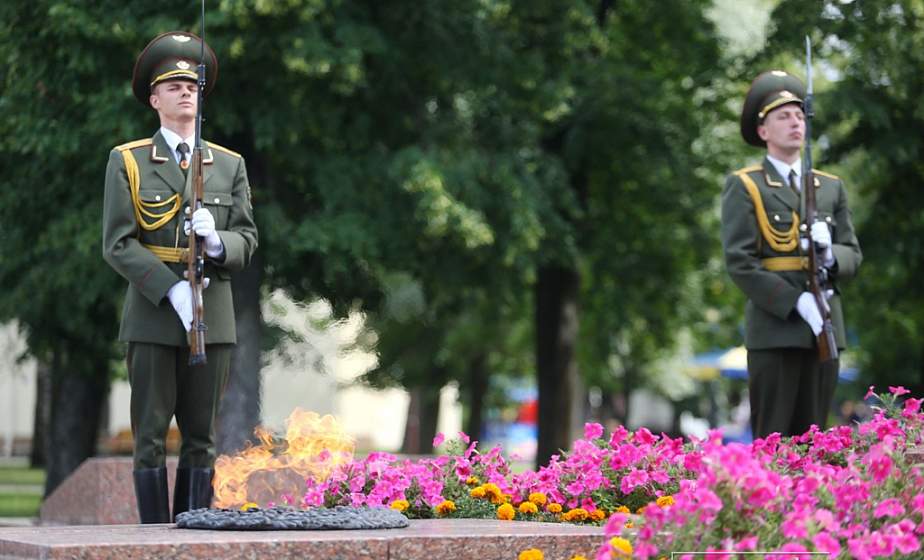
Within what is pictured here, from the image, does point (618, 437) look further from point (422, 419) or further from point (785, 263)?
point (422, 419)

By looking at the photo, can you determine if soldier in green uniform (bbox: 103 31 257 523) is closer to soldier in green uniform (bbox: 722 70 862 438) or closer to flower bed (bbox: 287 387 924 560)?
flower bed (bbox: 287 387 924 560)

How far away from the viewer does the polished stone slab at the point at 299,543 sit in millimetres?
4801

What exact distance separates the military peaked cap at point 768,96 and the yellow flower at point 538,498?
2.48 meters

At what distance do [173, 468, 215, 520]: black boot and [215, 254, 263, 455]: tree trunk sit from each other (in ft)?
27.0

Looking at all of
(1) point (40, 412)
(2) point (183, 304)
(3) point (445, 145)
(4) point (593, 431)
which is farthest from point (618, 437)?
(1) point (40, 412)

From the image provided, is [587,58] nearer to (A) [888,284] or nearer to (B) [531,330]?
(A) [888,284]

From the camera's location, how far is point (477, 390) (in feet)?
99.0

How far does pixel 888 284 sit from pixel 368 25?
7.96 m

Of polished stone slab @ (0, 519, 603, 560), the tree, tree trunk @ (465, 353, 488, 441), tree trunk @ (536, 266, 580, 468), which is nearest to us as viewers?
polished stone slab @ (0, 519, 603, 560)

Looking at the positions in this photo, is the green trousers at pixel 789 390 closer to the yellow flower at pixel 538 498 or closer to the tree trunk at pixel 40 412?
the yellow flower at pixel 538 498

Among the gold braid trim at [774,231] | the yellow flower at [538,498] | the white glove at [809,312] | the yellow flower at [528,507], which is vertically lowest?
the yellow flower at [528,507]

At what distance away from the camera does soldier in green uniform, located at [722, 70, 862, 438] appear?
7.89m

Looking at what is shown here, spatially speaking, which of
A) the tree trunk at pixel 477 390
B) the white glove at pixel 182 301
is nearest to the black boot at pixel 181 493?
the white glove at pixel 182 301

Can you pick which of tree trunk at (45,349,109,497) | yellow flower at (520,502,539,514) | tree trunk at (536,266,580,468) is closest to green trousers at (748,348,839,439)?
yellow flower at (520,502,539,514)
